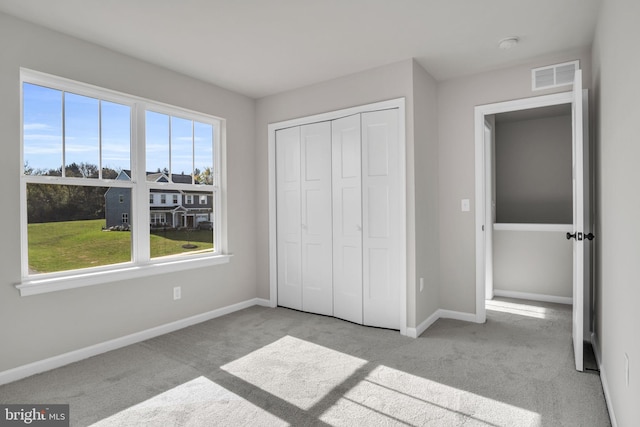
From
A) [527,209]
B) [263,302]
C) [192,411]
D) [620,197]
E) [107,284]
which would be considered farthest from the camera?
[527,209]

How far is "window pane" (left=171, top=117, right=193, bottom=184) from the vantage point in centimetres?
370

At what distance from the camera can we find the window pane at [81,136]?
9.56 ft

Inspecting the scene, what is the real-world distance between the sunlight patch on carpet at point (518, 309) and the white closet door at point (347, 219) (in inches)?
68.1

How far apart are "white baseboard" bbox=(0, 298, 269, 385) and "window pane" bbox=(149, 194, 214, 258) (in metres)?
0.69

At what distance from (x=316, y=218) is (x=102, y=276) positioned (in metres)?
2.09

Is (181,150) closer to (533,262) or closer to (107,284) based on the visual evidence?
(107,284)

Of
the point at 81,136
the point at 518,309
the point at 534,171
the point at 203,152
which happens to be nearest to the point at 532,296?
the point at 518,309

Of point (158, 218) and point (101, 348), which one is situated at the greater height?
point (158, 218)

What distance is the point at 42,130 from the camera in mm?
2785

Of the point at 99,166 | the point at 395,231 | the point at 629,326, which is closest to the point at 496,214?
the point at 395,231

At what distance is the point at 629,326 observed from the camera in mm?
1577

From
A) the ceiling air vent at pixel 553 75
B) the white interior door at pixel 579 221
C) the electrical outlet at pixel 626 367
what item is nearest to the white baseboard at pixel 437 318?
the white interior door at pixel 579 221

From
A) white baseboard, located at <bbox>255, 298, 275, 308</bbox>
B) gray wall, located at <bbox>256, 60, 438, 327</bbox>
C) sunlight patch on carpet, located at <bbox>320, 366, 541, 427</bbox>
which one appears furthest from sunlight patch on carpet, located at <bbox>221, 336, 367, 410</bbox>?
white baseboard, located at <bbox>255, 298, 275, 308</bbox>

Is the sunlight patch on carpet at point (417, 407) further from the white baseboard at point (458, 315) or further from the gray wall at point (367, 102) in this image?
the white baseboard at point (458, 315)
